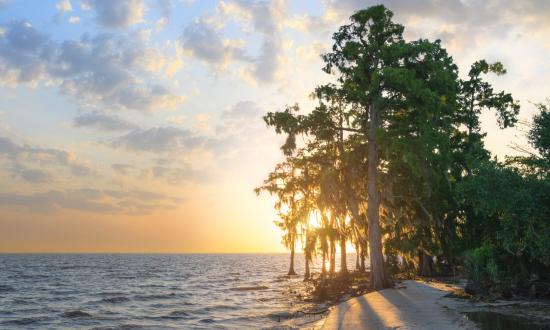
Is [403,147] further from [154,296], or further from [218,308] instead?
[154,296]

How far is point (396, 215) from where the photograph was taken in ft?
123

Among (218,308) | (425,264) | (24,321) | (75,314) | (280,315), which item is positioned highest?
(425,264)

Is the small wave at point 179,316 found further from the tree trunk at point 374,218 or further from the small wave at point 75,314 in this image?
the tree trunk at point 374,218

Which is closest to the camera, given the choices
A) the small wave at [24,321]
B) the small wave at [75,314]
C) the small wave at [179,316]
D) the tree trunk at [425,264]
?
the small wave at [24,321]

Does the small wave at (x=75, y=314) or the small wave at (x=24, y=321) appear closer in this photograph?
the small wave at (x=24, y=321)

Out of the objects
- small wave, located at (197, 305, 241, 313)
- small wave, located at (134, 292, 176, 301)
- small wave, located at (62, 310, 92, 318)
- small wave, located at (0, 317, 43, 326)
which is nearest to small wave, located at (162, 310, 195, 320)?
small wave, located at (197, 305, 241, 313)

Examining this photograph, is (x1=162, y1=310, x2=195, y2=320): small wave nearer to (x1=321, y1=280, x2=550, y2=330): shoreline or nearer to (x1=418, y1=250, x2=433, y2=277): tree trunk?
(x1=321, y1=280, x2=550, y2=330): shoreline

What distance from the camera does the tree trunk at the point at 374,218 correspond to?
103ft

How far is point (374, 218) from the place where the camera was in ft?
104

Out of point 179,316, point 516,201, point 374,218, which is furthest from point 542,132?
point 179,316

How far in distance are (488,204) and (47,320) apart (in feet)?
93.4

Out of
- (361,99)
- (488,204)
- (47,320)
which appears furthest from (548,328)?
(47,320)

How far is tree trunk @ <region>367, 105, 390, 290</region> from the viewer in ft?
103

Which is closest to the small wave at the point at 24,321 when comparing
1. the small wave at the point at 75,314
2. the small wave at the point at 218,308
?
the small wave at the point at 75,314
